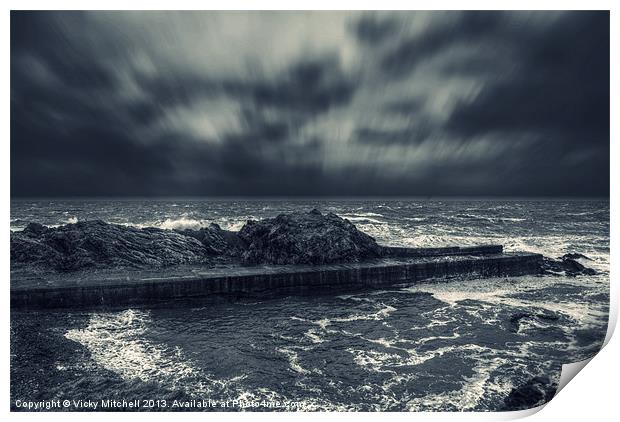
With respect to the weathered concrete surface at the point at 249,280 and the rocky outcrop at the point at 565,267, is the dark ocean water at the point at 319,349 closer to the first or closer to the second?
the weathered concrete surface at the point at 249,280

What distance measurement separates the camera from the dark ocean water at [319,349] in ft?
17.2

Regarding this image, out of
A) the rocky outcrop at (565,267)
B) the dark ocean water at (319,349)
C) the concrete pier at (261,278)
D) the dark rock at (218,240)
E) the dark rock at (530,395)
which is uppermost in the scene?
the dark rock at (218,240)

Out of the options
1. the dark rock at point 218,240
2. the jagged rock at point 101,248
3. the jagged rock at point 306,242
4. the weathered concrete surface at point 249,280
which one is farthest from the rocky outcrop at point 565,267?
the jagged rock at point 101,248

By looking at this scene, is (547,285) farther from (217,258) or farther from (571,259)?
(217,258)

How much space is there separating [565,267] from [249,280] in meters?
12.6

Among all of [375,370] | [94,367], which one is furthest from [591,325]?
[94,367]

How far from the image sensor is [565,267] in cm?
1363

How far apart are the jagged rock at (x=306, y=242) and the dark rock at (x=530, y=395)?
7203 millimetres

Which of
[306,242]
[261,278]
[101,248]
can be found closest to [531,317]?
[306,242]

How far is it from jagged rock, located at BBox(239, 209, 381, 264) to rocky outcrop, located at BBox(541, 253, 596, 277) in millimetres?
6981

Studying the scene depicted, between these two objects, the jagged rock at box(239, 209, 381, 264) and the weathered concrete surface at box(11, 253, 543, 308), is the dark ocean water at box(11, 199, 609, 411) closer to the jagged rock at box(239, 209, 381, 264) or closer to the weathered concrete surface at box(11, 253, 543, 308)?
the weathered concrete surface at box(11, 253, 543, 308)

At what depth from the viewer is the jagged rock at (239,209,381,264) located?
12039mm

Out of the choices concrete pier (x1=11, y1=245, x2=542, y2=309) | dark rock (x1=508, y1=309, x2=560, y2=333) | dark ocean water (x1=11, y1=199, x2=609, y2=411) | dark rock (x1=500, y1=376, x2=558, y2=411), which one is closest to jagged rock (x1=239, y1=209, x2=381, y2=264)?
concrete pier (x1=11, y1=245, x2=542, y2=309)
